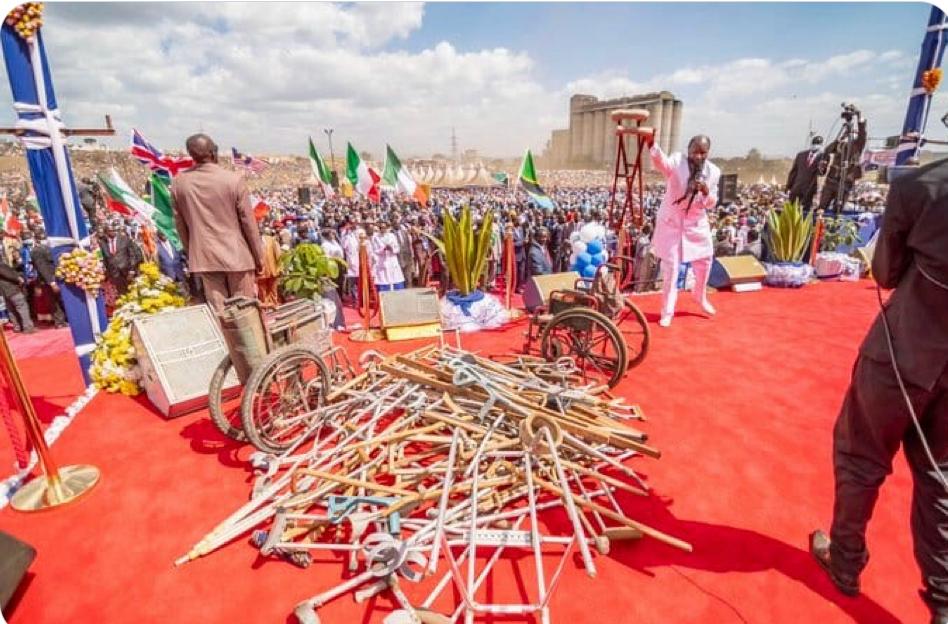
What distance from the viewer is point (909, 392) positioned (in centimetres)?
187

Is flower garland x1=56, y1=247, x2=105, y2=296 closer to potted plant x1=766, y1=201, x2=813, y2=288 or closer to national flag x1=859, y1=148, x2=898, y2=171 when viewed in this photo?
potted plant x1=766, y1=201, x2=813, y2=288

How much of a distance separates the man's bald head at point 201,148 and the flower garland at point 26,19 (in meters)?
1.49

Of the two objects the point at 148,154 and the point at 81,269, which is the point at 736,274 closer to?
the point at 81,269

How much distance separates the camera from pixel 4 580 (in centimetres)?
209

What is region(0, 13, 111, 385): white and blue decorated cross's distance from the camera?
3.60 metres

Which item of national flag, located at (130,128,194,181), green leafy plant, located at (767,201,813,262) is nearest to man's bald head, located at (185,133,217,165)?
national flag, located at (130,128,194,181)

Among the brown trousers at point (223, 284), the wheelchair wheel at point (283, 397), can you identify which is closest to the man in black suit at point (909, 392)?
the wheelchair wheel at point (283, 397)

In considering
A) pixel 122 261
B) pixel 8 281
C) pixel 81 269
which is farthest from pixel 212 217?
pixel 122 261

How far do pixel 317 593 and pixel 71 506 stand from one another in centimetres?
192

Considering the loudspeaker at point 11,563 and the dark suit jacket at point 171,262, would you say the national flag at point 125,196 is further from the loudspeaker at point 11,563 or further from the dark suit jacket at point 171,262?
the loudspeaker at point 11,563

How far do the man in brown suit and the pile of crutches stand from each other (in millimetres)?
1534

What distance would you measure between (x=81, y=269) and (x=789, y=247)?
968 centimetres

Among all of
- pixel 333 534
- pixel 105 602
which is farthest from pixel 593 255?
pixel 105 602

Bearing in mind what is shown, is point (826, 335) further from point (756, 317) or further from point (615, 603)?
point (615, 603)
